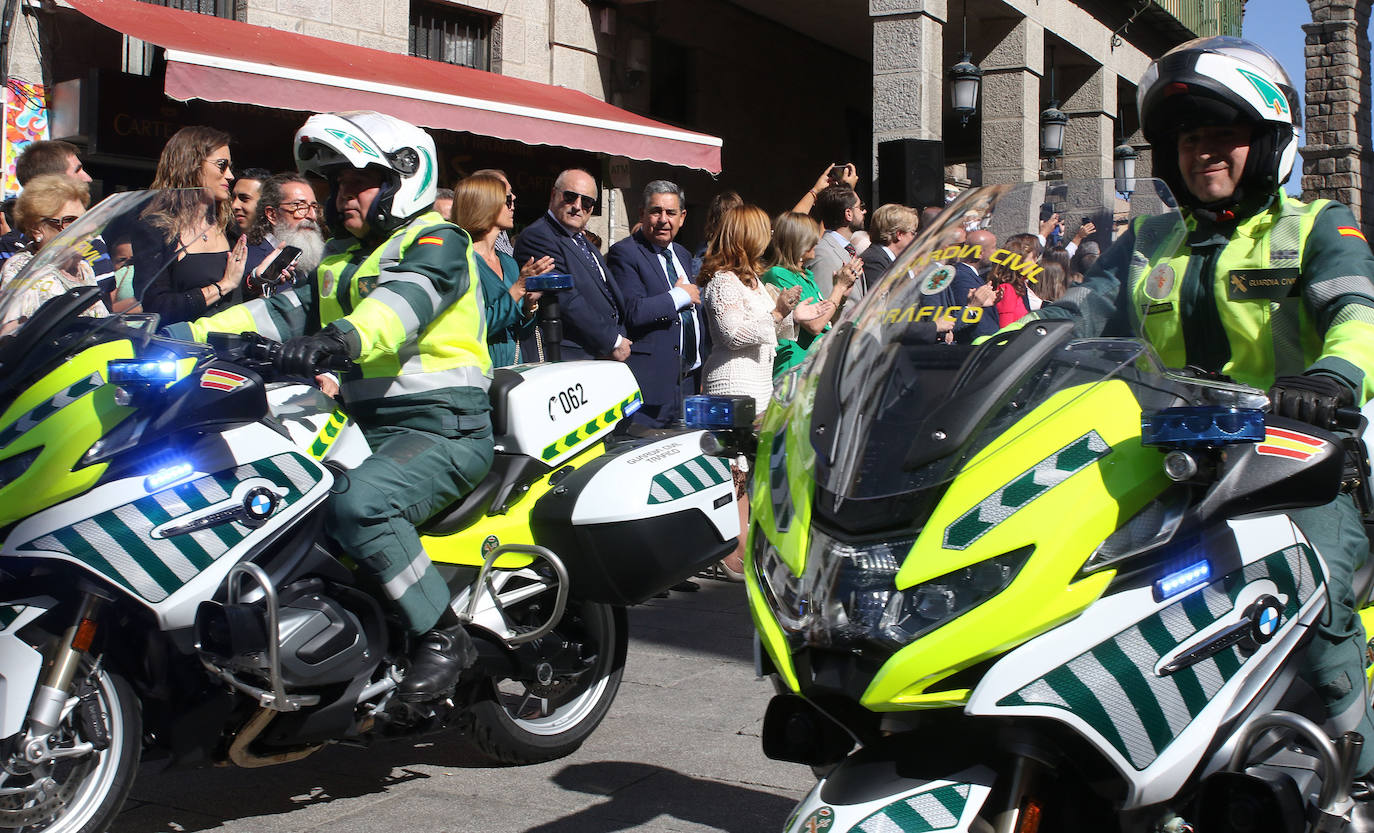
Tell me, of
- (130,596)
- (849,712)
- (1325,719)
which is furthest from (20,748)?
(1325,719)

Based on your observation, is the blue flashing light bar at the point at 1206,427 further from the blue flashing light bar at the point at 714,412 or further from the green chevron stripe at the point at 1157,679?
the blue flashing light bar at the point at 714,412

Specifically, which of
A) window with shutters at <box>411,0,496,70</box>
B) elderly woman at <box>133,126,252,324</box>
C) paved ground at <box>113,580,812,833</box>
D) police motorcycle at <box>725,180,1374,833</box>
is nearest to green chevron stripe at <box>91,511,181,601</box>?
paved ground at <box>113,580,812,833</box>

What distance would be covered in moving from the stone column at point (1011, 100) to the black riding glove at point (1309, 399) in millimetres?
12736

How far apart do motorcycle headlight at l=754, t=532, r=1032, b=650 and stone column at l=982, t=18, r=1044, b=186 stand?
1312cm

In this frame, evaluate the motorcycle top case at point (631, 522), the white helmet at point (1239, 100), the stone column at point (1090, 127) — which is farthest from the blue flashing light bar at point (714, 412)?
the stone column at point (1090, 127)

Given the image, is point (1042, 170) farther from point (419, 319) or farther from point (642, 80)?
point (419, 319)

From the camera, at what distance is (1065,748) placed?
6.93 ft

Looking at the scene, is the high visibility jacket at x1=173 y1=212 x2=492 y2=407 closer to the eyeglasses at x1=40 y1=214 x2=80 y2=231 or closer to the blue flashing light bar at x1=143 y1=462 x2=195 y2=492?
the blue flashing light bar at x1=143 y1=462 x2=195 y2=492

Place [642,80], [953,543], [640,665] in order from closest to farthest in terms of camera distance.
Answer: [953,543] < [640,665] < [642,80]

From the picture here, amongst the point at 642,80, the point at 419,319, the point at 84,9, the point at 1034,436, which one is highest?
the point at 642,80

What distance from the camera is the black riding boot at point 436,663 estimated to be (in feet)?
11.6

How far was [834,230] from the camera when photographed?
7.96 m

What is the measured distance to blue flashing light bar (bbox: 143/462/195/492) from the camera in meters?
3.13

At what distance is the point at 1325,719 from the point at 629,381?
2406mm
